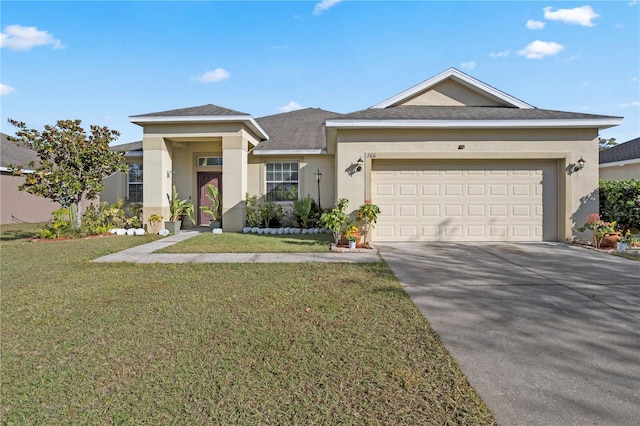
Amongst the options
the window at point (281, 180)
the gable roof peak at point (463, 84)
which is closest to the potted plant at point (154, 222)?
the window at point (281, 180)

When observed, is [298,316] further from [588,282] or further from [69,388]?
[588,282]

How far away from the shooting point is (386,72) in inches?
493

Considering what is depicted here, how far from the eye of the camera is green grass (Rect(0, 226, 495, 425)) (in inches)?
78.3

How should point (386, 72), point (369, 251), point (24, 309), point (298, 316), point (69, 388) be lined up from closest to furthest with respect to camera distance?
point (69, 388) → point (298, 316) → point (24, 309) → point (369, 251) → point (386, 72)

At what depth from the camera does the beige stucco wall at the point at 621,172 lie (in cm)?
1422

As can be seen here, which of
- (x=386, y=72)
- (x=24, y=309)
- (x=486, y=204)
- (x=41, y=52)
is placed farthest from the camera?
(x=386, y=72)

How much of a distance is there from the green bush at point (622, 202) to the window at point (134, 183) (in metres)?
16.6

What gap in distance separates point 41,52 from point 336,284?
40.4 feet

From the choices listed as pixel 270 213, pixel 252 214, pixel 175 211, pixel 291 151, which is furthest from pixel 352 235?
pixel 175 211

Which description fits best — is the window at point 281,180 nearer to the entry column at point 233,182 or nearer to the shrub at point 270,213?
the shrub at point 270,213

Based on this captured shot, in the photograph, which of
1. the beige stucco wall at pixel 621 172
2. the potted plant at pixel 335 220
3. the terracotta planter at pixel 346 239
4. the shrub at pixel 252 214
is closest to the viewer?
the terracotta planter at pixel 346 239

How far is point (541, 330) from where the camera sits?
320cm

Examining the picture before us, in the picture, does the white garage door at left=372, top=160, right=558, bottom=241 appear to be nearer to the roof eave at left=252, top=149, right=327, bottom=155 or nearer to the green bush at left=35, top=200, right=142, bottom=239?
the roof eave at left=252, top=149, right=327, bottom=155

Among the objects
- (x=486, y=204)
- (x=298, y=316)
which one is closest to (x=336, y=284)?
(x=298, y=316)
